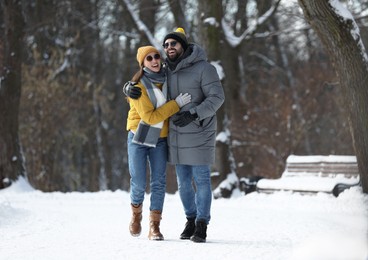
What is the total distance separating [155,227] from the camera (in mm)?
5648

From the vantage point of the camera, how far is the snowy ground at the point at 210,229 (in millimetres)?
4816

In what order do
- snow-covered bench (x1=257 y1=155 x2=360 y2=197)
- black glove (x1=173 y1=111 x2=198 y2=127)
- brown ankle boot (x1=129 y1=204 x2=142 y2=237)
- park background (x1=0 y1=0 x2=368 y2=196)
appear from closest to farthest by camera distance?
black glove (x1=173 y1=111 x2=198 y2=127) < brown ankle boot (x1=129 y1=204 x2=142 y2=237) < snow-covered bench (x1=257 y1=155 x2=360 y2=197) < park background (x1=0 y1=0 x2=368 y2=196)

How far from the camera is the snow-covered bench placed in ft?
31.0

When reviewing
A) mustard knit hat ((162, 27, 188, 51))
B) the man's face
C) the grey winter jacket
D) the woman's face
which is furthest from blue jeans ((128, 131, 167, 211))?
mustard knit hat ((162, 27, 188, 51))

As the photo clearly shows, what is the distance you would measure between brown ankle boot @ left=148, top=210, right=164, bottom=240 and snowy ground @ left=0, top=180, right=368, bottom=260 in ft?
0.27

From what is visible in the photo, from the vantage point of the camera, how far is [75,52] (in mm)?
25281

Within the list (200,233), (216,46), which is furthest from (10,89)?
(200,233)

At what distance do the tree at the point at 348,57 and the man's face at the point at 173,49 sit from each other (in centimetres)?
306

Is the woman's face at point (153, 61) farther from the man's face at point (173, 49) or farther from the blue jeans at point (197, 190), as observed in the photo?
the blue jeans at point (197, 190)

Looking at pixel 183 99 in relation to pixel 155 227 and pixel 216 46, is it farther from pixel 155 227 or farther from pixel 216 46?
pixel 216 46

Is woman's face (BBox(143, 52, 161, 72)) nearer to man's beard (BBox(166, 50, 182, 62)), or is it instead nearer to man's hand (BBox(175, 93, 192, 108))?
man's beard (BBox(166, 50, 182, 62))

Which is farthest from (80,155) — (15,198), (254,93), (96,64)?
(15,198)

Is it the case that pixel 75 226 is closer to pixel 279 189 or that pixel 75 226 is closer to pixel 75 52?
pixel 279 189

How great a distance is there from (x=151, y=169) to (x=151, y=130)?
41 centimetres
